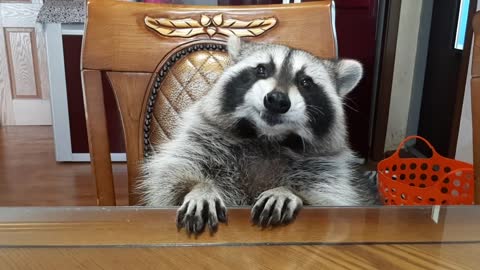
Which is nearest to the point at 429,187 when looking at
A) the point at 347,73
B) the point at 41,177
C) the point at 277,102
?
the point at 347,73

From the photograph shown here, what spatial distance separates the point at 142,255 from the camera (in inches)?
26.8

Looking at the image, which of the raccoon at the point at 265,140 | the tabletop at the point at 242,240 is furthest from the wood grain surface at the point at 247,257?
the raccoon at the point at 265,140

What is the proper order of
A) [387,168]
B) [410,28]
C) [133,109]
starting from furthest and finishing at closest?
[410,28], [387,168], [133,109]

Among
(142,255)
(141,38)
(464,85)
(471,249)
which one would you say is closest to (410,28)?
(464,85)

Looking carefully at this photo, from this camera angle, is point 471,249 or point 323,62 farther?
point 323,62

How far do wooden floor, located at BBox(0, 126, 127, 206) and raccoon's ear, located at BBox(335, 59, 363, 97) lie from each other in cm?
166

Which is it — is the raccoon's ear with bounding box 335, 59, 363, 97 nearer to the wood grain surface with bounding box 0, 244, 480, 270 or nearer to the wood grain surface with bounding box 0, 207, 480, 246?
the wood grain surface with bounding box 0, 207, 480, 246

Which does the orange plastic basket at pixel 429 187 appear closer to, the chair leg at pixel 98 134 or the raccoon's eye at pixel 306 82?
the raccoon's eye at pixel 306 82

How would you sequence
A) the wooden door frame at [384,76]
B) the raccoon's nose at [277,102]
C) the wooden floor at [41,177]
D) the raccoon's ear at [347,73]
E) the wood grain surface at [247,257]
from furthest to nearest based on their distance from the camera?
the wooden door frame at [384,76]
the wooden floor at [41,177]
the raccoon's ear at [347,73]
the raccoon's nose at [277,102]
the wood grain surface at [247,257]

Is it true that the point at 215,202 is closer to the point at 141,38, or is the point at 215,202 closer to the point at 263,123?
the point at 263,123

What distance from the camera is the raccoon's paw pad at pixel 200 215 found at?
2.45ft

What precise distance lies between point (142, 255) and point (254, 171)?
1.15 ft

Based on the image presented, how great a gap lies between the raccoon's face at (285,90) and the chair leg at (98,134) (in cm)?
33

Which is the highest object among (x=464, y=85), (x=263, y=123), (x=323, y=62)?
(x=323, y=62)
